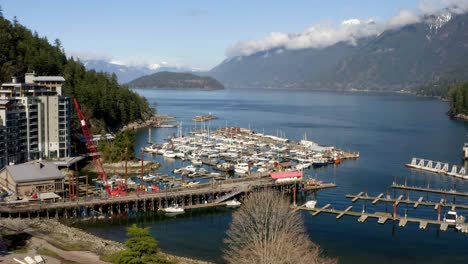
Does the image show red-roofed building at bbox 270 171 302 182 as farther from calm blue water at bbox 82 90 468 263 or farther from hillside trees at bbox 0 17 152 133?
hillside trees at bbox 0 17 152 133

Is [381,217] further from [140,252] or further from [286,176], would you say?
[140,252]

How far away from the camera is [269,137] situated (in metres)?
91.3

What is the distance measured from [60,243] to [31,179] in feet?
41.8

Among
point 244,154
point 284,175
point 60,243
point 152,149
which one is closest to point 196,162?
point 244,154

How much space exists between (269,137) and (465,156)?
32.1 m

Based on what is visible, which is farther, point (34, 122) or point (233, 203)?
point (34, 122)

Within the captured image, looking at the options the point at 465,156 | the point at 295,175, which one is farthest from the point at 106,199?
the point at 465,156

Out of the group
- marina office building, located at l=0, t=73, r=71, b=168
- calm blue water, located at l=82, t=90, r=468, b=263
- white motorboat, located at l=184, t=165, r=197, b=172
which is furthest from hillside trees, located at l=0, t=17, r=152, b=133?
white motorboat, located at l=184, t=165, r=197, b=172

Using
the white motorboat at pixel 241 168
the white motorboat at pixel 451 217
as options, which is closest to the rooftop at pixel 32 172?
the white motorboat at pixel 241 168

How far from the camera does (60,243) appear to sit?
108 feet

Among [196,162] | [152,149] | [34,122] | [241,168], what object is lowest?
[196,162]

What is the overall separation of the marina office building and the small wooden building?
9.87 m

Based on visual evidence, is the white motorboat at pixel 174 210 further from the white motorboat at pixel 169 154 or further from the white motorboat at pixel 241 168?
the white motorboat at pixel 169 154

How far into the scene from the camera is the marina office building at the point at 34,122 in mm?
55312
